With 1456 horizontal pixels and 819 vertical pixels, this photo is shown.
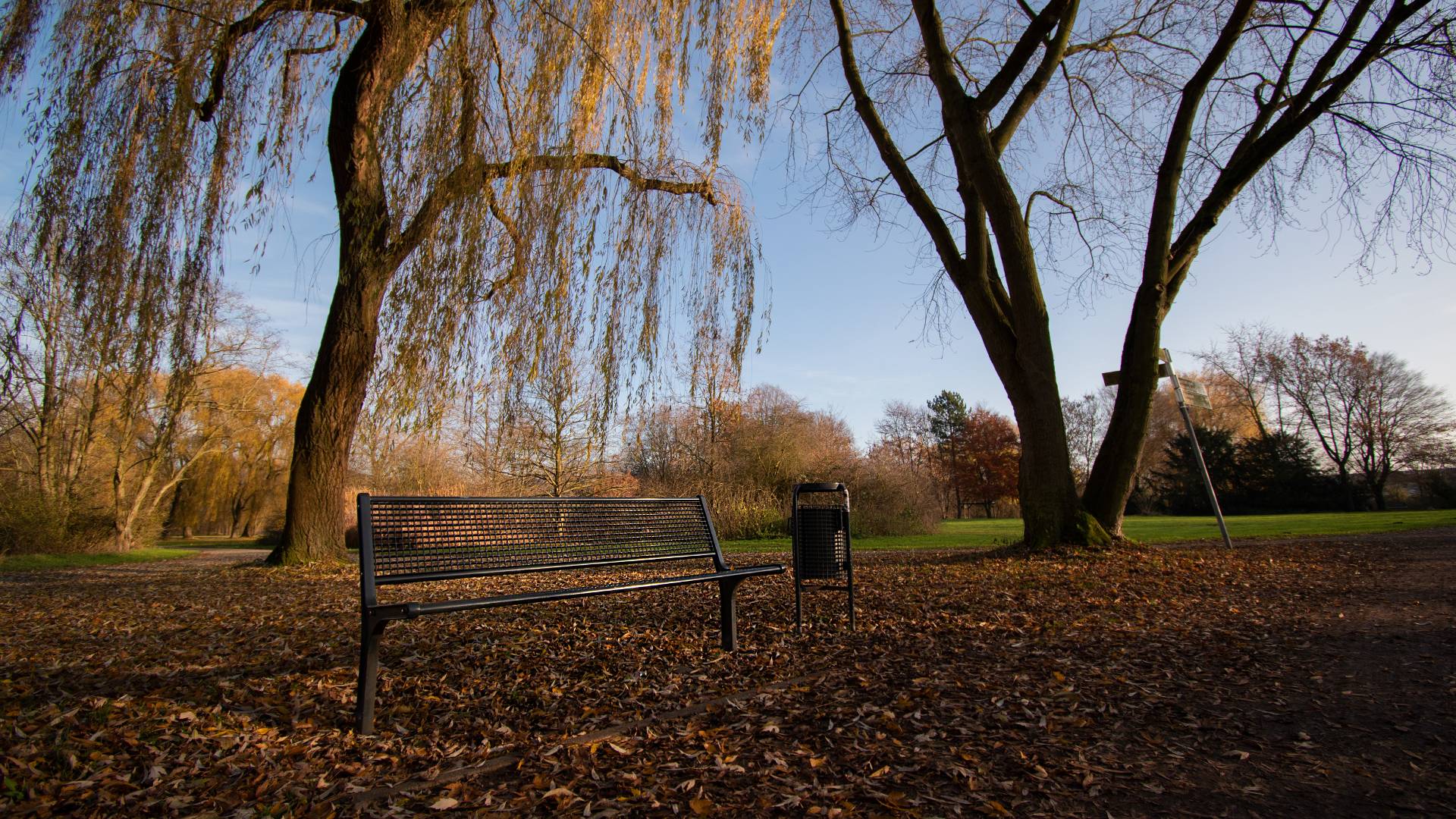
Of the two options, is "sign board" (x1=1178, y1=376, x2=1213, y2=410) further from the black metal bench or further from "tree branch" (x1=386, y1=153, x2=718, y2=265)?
the black metal bench

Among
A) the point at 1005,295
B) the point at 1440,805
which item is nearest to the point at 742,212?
the point at 1005,295

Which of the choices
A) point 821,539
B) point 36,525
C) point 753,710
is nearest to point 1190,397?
point 821,539

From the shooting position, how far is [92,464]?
19.4 m

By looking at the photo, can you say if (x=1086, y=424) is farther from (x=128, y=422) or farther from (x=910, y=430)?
(x=128, y=422)

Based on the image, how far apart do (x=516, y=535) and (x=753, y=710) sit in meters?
1.60

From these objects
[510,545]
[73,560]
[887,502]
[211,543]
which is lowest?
[211,543]

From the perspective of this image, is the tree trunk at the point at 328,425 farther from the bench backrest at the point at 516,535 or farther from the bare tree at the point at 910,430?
the bare tree at the point at 910,430

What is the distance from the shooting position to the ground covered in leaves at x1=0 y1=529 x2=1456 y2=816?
7.47 feet

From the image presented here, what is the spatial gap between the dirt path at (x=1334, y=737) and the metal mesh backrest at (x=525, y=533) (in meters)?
2.70

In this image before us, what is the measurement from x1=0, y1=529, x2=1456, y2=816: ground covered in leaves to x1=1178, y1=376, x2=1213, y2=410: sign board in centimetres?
Result: 582

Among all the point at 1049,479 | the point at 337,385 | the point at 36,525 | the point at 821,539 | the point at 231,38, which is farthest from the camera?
the point at 36,525

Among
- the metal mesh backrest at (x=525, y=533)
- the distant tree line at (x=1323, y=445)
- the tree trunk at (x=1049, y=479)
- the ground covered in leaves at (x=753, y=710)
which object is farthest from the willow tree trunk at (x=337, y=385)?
the distant tree line at (x=1323, y=445)

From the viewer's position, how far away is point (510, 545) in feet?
12.7

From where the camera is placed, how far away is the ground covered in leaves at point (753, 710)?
2.28m
